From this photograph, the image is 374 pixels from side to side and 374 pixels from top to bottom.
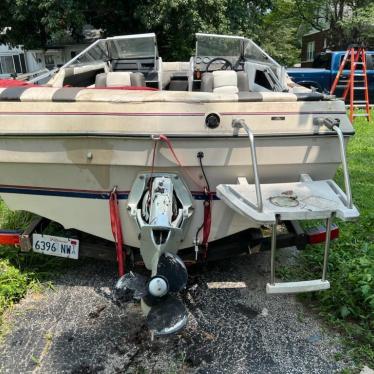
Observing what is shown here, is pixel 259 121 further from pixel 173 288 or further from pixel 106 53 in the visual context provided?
pixel 106 53

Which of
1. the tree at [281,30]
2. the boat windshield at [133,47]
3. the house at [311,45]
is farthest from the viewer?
the house at [311,45]

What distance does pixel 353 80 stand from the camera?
32.9ft

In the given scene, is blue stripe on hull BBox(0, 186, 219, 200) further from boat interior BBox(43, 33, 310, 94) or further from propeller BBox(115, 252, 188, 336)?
boat interior BBox(43, 33, 310, 94)

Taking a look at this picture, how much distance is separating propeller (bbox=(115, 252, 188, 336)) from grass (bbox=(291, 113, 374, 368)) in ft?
3.70

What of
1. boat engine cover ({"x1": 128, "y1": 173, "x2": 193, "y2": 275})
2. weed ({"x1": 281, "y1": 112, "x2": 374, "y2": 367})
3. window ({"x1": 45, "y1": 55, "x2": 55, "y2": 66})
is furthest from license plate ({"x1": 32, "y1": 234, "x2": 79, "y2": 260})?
window ({"x1": 45, "y1": 55, "x2": 55, "y2": 66})

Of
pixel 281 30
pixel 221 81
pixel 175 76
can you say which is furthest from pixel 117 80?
pixel 281 30

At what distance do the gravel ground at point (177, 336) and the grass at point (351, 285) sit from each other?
0.11 m

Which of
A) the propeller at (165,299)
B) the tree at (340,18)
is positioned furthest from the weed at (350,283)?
the tree at (340,18)

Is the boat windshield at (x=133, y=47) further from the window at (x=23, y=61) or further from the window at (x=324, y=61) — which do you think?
the window at (x=23, y=61)

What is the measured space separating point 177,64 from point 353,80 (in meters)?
5.81

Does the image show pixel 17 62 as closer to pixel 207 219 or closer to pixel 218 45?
pixel 218 45

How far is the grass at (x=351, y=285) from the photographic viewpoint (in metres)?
2.76

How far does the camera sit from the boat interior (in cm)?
494

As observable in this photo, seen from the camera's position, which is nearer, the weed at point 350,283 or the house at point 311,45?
the weed at point 350,283
